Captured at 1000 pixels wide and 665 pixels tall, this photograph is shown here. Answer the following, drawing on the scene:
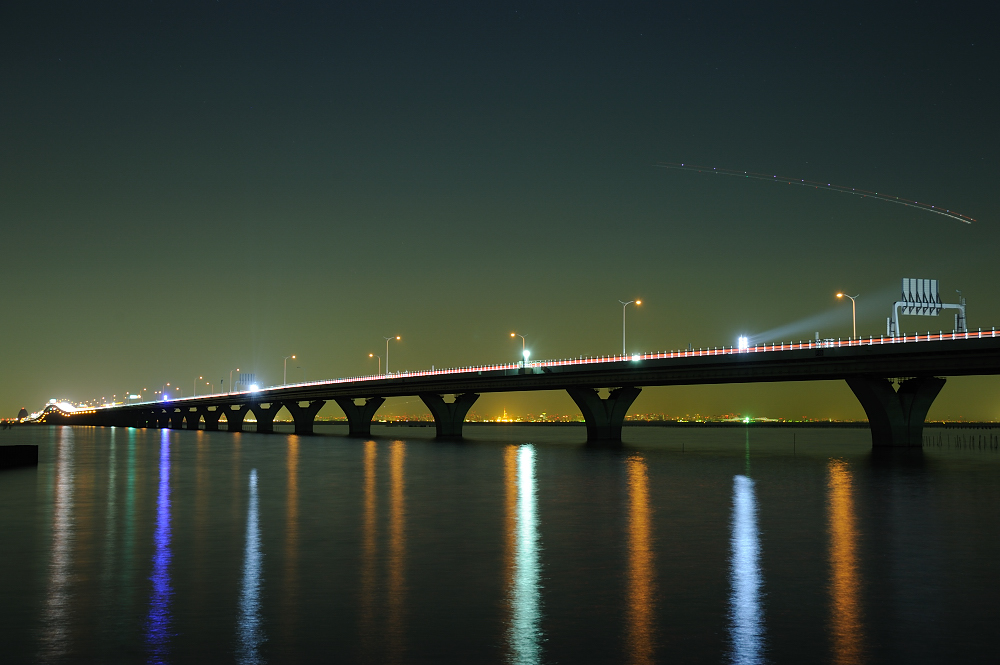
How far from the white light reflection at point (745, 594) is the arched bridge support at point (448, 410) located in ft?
355

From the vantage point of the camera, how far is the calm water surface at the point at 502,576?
41.8 feet

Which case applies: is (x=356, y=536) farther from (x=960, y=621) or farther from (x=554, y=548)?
(x=960, y=621)

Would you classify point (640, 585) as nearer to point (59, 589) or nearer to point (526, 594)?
point (526, 594)

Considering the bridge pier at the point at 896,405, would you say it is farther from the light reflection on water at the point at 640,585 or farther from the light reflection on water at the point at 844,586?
the light reflection on water at the point at 640,585

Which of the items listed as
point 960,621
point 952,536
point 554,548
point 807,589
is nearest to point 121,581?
point 554,548

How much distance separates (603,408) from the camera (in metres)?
115

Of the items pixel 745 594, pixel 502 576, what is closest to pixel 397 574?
pixel 502 576

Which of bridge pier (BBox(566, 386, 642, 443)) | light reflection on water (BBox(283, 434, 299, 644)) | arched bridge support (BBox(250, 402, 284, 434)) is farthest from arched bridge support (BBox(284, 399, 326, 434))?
light reflection on water (BBox(283, 434, 299, 644))

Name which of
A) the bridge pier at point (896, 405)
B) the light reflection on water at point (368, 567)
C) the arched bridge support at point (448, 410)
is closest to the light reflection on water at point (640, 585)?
the light reflection on water at point (368, 567)

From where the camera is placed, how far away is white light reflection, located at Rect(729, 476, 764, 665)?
488 inches

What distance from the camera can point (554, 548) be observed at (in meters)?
22.2

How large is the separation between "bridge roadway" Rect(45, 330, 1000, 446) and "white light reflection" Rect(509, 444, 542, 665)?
51.1 metres

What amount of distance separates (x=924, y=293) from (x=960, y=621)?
74.3 metres

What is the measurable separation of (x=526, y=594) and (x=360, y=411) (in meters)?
151
